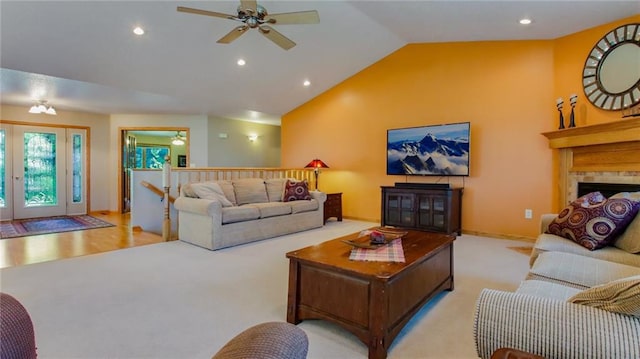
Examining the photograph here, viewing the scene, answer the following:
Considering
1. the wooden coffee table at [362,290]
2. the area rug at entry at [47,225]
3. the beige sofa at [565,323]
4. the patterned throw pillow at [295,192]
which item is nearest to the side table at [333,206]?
the patterned throw pillow at [295,192]

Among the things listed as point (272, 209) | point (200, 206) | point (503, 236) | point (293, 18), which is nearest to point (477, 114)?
point (503, 236)

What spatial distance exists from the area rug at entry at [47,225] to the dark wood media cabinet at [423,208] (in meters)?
4.97

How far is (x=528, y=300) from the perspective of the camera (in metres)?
1.18

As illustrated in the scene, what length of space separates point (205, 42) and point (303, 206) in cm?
278

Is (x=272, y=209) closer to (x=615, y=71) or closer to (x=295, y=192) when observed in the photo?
(x=295, y=192)

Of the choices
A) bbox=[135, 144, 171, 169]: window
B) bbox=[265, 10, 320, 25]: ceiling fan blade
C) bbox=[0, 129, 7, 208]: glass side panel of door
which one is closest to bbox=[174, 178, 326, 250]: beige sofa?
bbox=[265, 10, 320, 25]: ceiling fan blade

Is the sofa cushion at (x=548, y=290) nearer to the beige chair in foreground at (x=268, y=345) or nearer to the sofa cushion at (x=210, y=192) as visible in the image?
the beige chair in foreground at (x=268, y=345)

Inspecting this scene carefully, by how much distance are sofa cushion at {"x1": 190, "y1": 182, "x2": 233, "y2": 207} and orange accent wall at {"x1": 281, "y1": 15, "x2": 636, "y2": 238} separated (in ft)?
9.09

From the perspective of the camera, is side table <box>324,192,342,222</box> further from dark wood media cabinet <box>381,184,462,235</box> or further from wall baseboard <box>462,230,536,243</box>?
wall baseboard <box>462,230,536,243</box>

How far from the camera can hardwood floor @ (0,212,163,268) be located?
3703mm

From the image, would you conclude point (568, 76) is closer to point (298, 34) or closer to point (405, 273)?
point (298, 34)

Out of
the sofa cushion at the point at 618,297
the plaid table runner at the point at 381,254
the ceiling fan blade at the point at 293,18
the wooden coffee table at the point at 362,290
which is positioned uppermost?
the ceiling fan blade at the point at 293,18

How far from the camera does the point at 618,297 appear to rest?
1020 mm

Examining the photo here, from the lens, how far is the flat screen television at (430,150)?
5.02m
